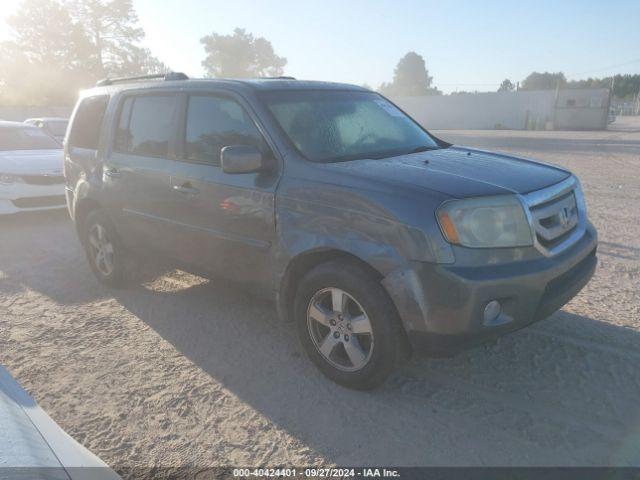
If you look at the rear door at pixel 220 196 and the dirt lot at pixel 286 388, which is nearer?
the dirt lot at pixel 286 388

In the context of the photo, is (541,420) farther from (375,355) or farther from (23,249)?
(23,249)

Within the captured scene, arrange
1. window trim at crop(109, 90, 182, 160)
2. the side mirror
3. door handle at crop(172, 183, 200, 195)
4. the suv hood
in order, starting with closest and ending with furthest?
the suv hood → the side mirror → door handle at crop(172, 183, 200, 195) → window trim at crop(109, 90, 182, 160)

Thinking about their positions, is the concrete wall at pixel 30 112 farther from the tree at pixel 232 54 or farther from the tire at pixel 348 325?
the tree at pixel 232 54

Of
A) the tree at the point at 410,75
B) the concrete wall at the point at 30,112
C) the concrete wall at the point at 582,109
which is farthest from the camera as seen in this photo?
the tree at the point at 410,75

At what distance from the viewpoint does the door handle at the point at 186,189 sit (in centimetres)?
380

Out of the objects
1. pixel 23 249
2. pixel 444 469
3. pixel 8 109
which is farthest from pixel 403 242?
pixel 8 109

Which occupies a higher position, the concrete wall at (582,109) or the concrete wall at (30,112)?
the concrete wall at (30,112)

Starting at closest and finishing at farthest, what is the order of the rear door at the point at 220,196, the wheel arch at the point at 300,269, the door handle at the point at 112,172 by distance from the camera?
1. the wheel arch at the point at 300,269
2. the rear door at the point at 220,196
3. the door handle at the point at 112,172

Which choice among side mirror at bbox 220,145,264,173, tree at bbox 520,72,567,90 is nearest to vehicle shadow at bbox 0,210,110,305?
side mirror at bbox 220,145,264,173

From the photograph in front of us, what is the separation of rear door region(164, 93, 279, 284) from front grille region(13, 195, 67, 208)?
515cm

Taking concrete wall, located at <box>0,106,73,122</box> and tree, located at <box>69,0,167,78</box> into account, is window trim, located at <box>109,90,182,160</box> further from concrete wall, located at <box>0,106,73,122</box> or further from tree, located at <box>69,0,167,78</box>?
tree, located at <box>69,0,167,78</box>

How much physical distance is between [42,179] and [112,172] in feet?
14.1

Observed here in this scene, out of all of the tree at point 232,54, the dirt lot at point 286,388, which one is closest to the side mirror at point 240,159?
the dirt lot at point 286,388

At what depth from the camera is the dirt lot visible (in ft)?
8.69
